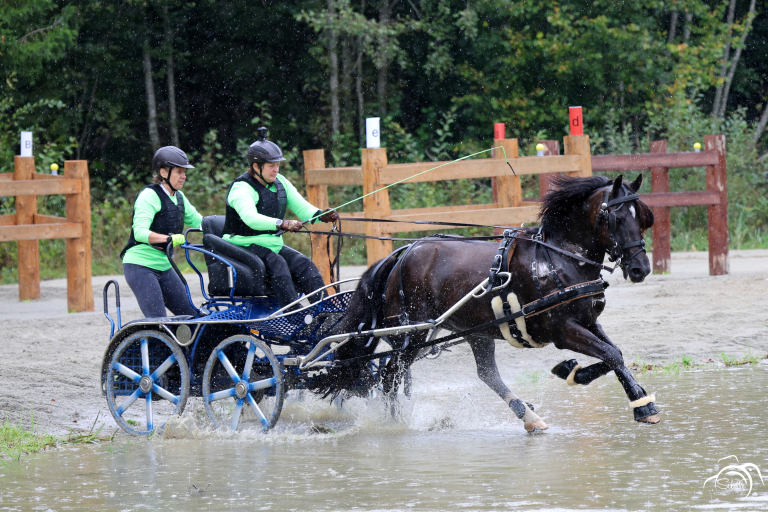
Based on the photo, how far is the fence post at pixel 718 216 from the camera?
13484mm

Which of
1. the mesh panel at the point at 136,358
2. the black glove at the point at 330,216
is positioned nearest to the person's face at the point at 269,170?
the black glove at the point at 330,216

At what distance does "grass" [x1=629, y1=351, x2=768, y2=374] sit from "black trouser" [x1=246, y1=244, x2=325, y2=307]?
10.6 ft

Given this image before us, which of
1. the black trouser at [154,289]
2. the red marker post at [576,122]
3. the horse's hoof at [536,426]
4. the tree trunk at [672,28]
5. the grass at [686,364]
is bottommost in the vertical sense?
the horse's hoof at [536,426]

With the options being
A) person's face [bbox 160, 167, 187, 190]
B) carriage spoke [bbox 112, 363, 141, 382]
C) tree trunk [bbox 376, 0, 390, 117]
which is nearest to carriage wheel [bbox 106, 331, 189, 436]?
carriage spoke [bbox 112, 363, 141, 382]

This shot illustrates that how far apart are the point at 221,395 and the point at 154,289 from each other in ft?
3.16

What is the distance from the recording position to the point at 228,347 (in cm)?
755

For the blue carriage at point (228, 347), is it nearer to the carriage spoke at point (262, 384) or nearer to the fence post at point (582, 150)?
the carriage spoke at point (262, 384)

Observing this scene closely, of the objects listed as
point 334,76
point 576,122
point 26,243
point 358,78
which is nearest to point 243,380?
point 576,122

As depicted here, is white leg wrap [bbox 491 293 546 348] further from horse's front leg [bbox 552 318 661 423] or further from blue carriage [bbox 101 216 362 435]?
blue carriage [bbox 101 216 362 435]

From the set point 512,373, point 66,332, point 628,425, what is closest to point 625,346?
point 512,373

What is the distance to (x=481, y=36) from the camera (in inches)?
938

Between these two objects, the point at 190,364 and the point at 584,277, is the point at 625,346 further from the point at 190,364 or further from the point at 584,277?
the point at 190,364

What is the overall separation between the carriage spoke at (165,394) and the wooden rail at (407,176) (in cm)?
338

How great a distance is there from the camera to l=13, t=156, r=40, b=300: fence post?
44.4ft
